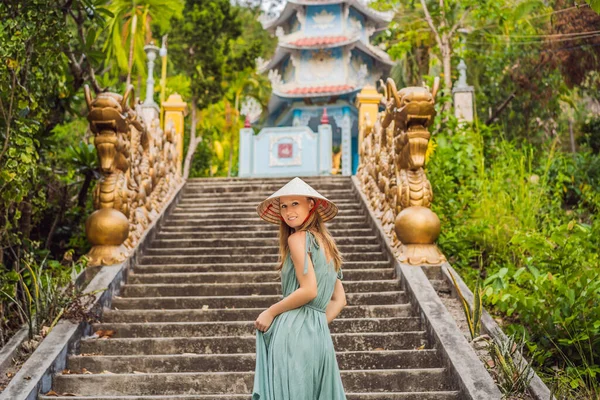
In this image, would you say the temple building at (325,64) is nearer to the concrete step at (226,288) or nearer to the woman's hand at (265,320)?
the concrete step at (226,288)

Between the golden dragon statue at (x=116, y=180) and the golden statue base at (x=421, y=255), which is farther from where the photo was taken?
the golden dragon statue at (x=116, y=180)

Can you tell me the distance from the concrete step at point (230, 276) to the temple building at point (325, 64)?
10.8m

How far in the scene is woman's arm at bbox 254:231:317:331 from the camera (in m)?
2.49

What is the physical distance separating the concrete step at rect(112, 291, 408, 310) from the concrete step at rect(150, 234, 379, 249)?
1564 millimetres

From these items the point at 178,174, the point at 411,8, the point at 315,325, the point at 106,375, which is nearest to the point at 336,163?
the point at 411,8

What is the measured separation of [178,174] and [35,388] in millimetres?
6043

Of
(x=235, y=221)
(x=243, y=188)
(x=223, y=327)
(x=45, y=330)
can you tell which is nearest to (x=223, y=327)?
(x=223, y=327)

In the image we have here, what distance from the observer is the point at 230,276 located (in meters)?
6.21

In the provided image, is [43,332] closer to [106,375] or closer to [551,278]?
[106,375]

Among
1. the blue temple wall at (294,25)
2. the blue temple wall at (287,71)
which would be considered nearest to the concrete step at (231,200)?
the blue temple wall at (287,71)

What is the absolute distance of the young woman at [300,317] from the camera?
247cm

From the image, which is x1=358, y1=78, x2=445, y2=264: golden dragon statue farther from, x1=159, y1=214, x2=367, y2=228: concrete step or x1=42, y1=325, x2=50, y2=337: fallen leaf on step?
x1=42, y1=325, x2=50, y2=337: fallen leaf on step

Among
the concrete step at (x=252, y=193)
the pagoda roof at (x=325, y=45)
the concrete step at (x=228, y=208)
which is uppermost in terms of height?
the pagoda roof at (x=325, y=45)

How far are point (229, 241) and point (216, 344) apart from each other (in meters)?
2.58
